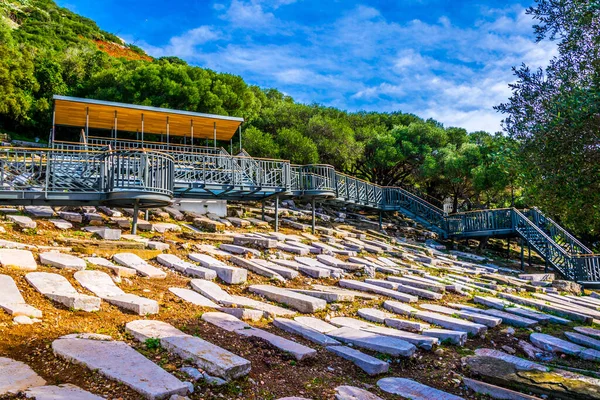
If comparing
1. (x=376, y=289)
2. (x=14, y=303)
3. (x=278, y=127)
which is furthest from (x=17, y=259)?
(x=278, y=127)

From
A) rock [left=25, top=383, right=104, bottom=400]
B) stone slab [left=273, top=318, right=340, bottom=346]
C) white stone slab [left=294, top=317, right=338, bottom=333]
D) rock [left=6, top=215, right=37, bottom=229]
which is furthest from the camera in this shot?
rock [left=6, top=215, right=37, bottom=229]

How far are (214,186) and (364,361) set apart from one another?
10.2 m

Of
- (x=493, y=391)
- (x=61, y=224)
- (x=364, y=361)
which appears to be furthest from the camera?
(x=61, y=224)

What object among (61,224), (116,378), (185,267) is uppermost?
(61,224)

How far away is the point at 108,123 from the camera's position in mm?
18859

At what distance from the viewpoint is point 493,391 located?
389 centimetres

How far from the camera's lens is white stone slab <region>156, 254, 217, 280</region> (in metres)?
7.20

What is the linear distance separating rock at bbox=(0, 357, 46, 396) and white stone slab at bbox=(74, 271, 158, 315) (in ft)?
5.41

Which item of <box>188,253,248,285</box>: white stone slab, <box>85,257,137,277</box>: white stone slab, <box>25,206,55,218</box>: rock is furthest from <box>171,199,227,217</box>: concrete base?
<box>85,257,137,277</box>: white stone slab

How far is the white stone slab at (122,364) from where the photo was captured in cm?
304

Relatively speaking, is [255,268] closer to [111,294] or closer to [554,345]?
[111,294]

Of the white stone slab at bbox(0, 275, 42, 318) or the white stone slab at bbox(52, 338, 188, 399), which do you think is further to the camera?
the white stone slab at bbox(0, 275, 42, 318)

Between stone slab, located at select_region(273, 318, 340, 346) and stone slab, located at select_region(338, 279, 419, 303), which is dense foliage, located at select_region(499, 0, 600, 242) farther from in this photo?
stone slab, located at select_region(273, 318, 340, 346)

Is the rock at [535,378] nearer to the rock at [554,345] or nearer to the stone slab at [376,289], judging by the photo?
the rock at [554,345]
